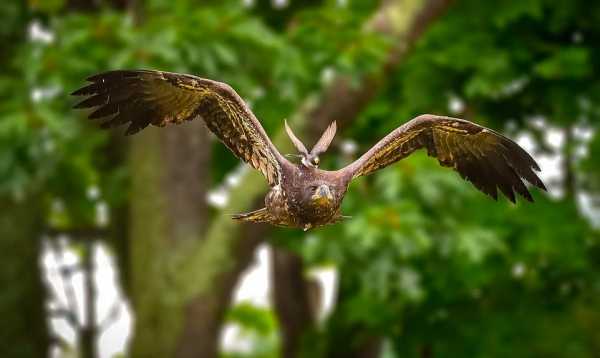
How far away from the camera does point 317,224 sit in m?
2.09

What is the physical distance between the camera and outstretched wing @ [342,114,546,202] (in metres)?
2.41

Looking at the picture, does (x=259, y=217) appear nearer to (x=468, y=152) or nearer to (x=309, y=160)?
(x=309, y=160)

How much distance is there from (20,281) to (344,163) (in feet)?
13.8

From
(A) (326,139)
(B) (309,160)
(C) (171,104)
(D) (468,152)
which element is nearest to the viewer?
(A) (326,139)

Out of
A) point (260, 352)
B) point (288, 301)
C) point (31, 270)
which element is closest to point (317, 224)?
point (31, 270)

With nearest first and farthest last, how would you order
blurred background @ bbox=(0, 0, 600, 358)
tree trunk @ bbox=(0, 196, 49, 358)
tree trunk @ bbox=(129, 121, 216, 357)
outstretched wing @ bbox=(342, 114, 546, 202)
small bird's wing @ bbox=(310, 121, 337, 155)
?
small bird's wing @ bbox=(310, 121, 337, 155) → outstretched wing @ bbox=(342, 114, 546, 202) → blurred background @ bbox=(0, 0, 600, 358) → tree trunk @ bbox=(129, 121, 216, 357) → tree trunk @ bbox=(0, 196, 49, 358)

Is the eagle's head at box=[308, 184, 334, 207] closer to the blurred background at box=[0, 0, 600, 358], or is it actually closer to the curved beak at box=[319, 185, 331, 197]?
the curved beak at box=[319, 185, 331, 197]

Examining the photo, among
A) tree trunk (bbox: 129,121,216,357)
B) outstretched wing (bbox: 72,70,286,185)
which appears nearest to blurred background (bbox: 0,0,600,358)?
tree trunk (bbox: 129,121,216,357)

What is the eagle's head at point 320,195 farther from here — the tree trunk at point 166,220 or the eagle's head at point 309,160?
the tree trunk at point 166,220

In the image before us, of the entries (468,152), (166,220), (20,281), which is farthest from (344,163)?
(468,152)

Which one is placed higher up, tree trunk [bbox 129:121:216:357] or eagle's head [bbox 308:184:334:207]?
tree trunk [bbox 129:121:216:357]

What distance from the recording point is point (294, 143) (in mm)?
2170

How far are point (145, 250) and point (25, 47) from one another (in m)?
2.19

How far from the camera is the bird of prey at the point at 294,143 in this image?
2.11m
